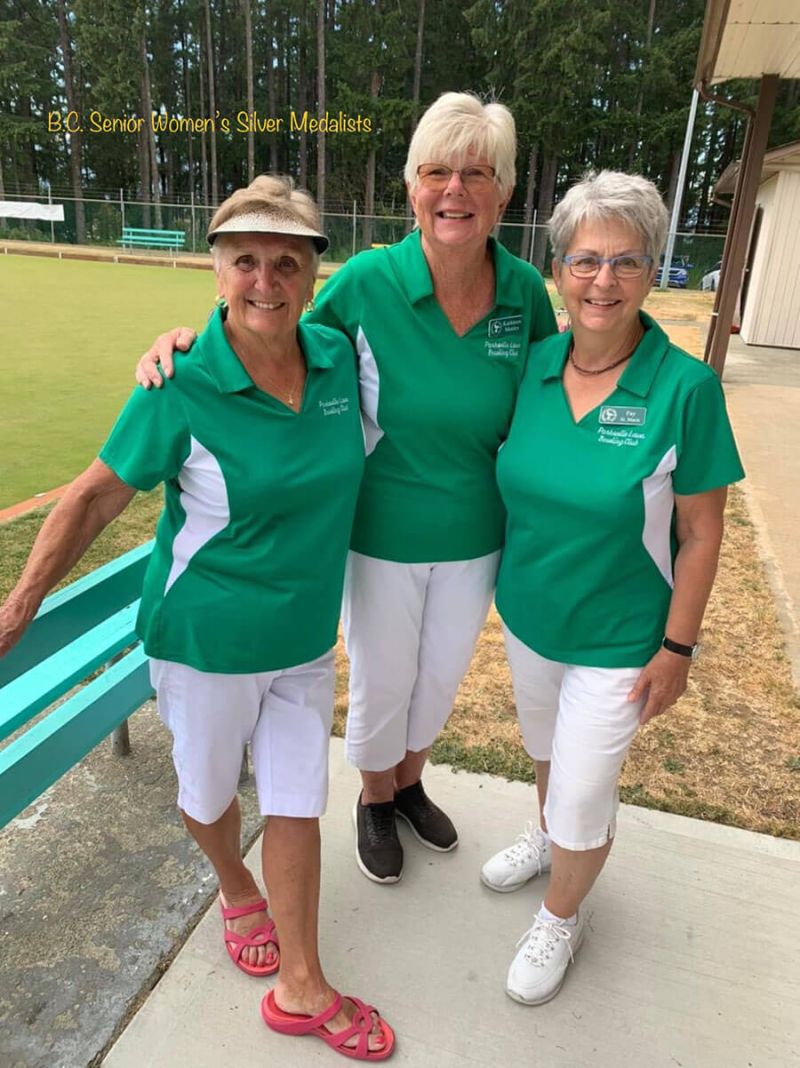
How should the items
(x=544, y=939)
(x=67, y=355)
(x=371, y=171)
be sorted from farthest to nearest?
(x=371, y=171)
(x=67, y=355)
(x=544, y=939)

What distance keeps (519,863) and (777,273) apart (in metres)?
14.7

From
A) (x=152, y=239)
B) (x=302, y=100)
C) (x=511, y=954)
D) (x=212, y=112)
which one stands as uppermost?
(x=302, y=100)

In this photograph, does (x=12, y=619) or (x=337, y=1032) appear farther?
(x=337, y=1032)

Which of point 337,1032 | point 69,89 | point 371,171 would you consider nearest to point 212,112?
point 69,89

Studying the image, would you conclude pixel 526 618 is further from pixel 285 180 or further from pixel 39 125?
pixel 39 125

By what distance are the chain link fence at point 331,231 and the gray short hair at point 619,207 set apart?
97.3 ft

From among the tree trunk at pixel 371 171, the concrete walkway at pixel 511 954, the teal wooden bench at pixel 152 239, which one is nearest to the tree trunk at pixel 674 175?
the tree trunk at pixel 371 171

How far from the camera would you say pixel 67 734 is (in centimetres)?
215

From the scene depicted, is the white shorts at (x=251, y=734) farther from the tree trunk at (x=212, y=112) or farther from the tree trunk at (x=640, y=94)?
the tree trunk at (x=212, y=112)

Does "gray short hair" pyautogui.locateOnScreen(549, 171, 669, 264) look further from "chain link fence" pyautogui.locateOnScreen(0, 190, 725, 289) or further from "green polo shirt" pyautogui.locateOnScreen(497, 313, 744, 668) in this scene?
"chain link fence" pyautogui.locateOnScreen(0, 190, 725, 289)

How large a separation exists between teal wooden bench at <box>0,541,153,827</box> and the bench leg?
3cm

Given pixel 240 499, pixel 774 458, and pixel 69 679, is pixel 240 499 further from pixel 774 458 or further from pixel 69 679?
pixel 774 458

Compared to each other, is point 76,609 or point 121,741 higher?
point 76,609

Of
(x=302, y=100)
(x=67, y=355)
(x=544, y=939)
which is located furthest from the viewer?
(x=302, y=100)
